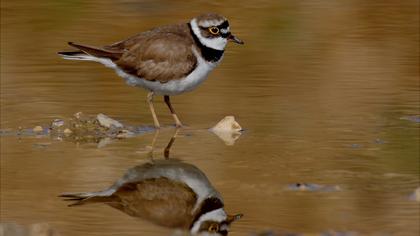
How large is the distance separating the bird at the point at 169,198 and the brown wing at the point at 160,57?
1.70m

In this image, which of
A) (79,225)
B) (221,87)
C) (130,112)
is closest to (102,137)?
(130,112)

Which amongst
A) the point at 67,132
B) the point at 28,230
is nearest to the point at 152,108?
the point at 67,132

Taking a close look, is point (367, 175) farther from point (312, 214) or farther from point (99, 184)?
point (99, 184)

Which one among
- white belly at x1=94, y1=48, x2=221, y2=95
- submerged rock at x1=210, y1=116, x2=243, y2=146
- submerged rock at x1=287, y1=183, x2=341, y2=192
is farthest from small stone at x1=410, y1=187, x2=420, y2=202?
white belly at x1=94, y1=48, x2=221, y2=95

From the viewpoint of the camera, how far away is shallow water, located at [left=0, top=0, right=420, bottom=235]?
8.73m

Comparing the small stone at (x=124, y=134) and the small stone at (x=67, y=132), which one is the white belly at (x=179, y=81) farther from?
the small stone at (x=67, y=132)

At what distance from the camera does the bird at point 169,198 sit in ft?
27.7

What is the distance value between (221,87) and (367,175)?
3586 millimetres

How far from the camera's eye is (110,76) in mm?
13609

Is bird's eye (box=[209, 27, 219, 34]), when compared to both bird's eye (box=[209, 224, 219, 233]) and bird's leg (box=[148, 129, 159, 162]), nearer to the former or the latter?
bird's leg (box=[148, 129, 159, 162])

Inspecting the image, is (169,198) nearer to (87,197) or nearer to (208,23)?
(87,197)

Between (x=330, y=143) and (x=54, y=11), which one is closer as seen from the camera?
(x=330, y=143)

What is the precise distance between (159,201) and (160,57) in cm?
294

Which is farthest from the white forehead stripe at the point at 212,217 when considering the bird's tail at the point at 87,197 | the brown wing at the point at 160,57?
the brown wing at the point at 160,57
